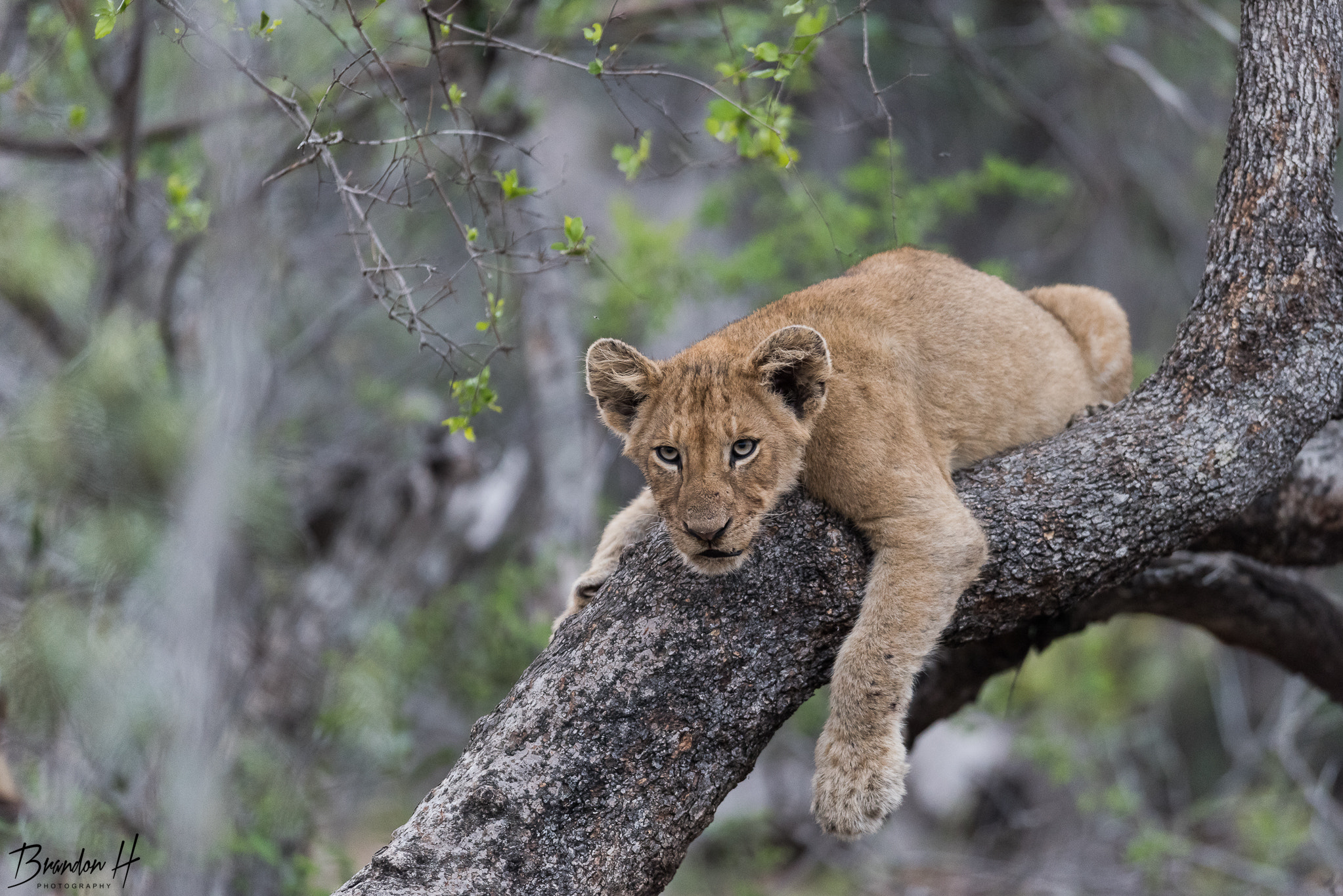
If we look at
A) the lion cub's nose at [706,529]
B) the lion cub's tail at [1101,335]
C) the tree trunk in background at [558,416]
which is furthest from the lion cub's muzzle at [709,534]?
the tree trunk in background at [558,416]

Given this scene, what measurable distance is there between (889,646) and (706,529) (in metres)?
0.81

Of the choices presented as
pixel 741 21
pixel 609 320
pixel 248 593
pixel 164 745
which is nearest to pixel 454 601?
pixel 248 593

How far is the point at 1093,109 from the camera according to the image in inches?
733

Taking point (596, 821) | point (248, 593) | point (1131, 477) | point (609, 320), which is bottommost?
point (596, 821)

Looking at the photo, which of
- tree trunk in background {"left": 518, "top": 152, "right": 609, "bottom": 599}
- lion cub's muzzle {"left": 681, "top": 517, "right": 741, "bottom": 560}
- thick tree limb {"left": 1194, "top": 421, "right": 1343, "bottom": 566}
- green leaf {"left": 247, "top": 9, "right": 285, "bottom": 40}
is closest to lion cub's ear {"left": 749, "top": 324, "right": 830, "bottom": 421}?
lion cub's muzzle {"left": 681, "top": 517, "right": 741, "bottom": 560}

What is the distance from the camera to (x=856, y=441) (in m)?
4.22

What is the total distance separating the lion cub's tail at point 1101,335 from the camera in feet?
Answer: 18.4

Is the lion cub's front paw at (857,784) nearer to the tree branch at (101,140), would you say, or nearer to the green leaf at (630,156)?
the green leaf at (630,156)

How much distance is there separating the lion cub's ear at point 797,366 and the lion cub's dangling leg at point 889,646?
0.44m

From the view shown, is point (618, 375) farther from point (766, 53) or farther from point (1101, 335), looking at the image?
point (1101, 335)

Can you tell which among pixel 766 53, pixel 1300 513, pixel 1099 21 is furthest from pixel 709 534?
pixel 1099 21

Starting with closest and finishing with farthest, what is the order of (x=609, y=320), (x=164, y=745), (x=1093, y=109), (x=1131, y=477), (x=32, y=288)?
(x=1131, y=477) → (x=164, y=745) → (x=32, y=288) → (x=609, y=320) → (x=1093, y=109)

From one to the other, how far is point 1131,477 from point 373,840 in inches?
479

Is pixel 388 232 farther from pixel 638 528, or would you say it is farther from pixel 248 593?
pixel 638 528
